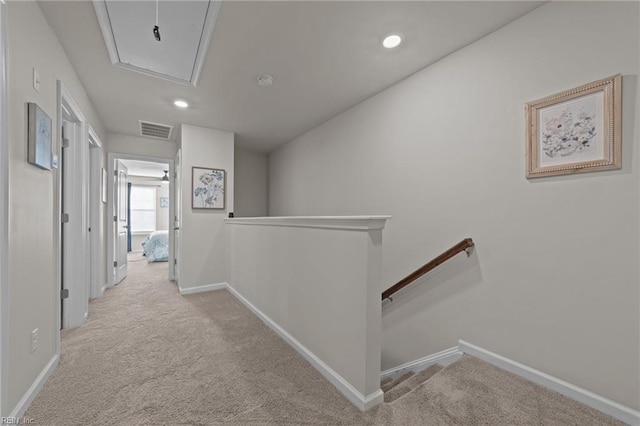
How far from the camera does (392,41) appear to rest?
1.90 meters

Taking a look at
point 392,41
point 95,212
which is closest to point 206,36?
point 392,41

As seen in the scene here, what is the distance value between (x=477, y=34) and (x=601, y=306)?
6.20ft

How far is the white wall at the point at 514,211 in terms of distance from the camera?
133cm

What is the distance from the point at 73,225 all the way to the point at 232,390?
7.63ft

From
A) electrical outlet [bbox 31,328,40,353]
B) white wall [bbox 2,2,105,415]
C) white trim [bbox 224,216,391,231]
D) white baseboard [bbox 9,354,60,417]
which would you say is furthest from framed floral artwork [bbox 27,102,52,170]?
white trim [bbox 224,216,391,231]

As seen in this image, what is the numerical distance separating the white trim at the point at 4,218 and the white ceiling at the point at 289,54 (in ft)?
2.03

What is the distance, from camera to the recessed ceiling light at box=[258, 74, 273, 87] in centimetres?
238

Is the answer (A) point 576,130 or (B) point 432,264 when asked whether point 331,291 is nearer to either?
(B) point 432,264

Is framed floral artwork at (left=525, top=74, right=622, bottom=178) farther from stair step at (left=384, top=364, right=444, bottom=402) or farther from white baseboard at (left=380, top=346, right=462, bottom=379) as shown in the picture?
stair step at (left=384, top=364, right=444, bottom=402)

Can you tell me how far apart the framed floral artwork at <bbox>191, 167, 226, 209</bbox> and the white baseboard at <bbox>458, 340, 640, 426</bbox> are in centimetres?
345

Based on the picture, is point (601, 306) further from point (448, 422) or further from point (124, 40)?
point (124, 40)

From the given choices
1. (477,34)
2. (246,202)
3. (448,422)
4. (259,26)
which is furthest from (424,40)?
(246,202)

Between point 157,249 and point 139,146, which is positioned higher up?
point 139,146

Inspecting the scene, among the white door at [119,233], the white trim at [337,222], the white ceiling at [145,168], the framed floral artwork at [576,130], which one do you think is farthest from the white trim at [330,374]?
the white ceiling at [145,168]
